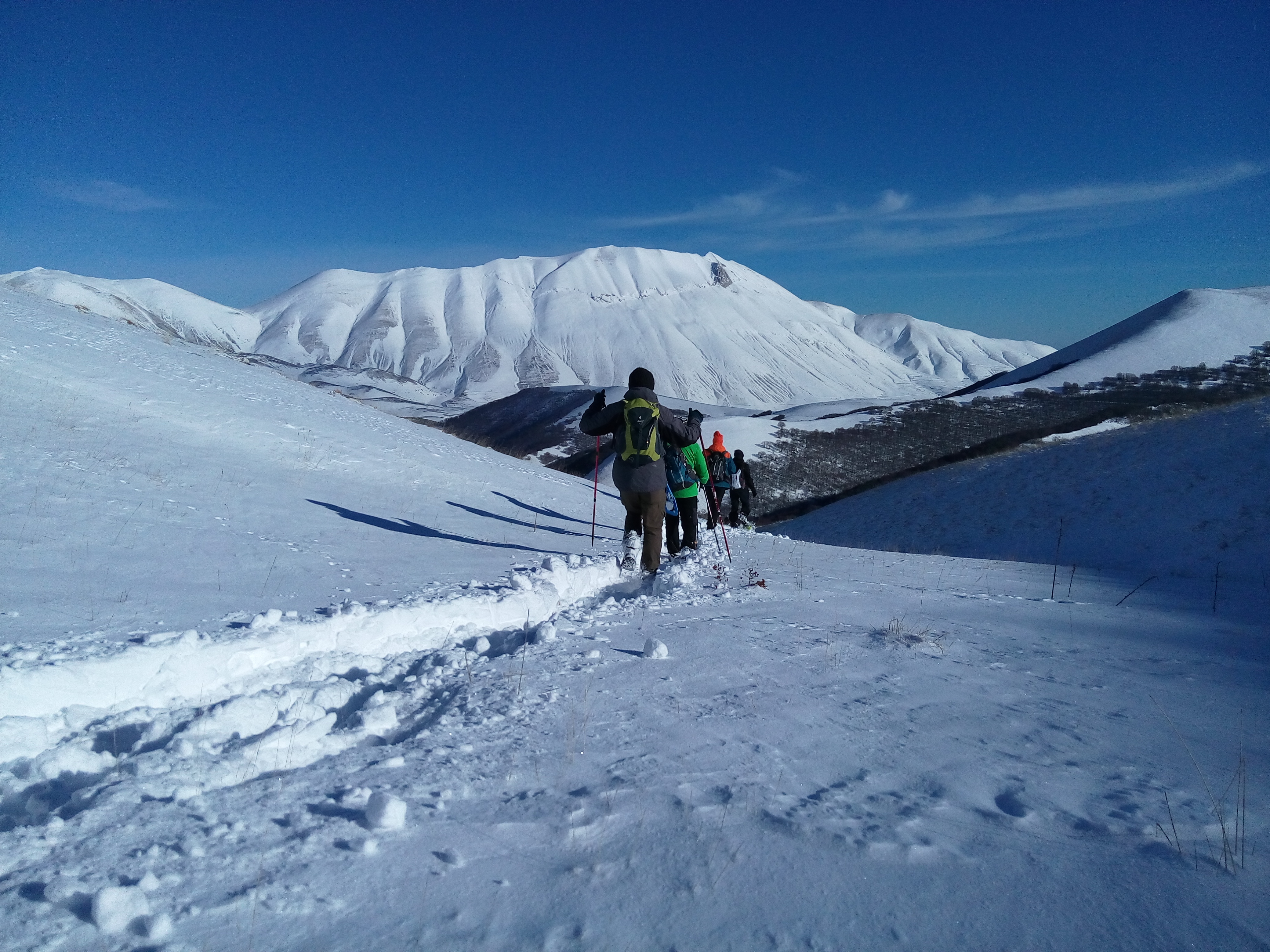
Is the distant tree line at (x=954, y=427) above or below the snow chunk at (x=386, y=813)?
above

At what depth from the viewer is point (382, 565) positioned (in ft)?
24.5

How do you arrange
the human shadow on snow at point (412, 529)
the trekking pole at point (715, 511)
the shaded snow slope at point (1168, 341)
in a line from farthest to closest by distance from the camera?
1. the shaded snow slope at point (1168, 341)
2. the trekking pole at point (715, 511)
3. the human shadow on snow at point (412, 529)

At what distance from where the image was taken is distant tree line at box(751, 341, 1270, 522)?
35656 millimetres

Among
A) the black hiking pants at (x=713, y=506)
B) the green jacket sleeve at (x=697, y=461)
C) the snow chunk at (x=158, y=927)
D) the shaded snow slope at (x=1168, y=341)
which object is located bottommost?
the snow chunk at (x=158, y=927)

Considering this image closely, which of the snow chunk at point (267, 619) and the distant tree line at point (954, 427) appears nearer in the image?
the snow chunk at point (267, 619)

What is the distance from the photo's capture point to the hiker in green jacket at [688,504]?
1043 cm

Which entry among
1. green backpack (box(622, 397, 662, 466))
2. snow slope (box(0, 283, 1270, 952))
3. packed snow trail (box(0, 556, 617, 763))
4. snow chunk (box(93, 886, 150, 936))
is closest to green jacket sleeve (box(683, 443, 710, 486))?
green backpack (box(622, 397, 662, 466))

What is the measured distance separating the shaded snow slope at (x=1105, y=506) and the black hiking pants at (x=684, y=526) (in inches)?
241

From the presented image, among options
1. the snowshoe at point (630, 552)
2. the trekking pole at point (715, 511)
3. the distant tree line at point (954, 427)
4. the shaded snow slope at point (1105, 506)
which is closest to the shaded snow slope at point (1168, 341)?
the distant tree line at point (954, 427)

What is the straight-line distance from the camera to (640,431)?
818 centimetres

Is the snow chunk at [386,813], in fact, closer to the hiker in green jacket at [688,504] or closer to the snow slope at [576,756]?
the snow slope at [576,756]

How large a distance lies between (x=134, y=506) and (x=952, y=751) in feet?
26.8

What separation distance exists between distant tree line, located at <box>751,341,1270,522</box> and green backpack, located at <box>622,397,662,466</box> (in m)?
25.3

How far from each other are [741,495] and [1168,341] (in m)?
50.9
